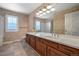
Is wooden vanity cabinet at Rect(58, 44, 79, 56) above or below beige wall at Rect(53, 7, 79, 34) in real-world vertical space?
below

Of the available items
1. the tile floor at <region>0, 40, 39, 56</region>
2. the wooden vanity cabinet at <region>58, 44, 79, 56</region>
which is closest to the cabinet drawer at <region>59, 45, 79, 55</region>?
the wooden vanity cabinet at <region>58, 44, 79, 56</region>

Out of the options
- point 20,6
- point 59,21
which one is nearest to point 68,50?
point 59,21

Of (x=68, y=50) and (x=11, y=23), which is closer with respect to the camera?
(x=68, y=50)

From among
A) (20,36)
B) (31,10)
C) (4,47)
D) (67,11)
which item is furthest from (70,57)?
(4,47)

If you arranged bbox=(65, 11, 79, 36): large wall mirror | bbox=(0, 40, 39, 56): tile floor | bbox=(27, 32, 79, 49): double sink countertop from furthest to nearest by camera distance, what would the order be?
1. bbox=(0, 40, 39, 56): tile floor
2. bbox=(65, 11, 79, 36): large wall mirror
3. bbox=(27, 32, 79, 49): double sink countertop

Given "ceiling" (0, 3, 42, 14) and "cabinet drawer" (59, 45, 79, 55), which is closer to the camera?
"cabinet drawer" (59, 45, 79, 55)

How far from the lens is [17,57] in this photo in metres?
1.49

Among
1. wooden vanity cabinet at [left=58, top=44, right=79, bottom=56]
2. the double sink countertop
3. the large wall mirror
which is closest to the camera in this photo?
wooden vanity cabinet at [left=58, top=44, right=79, bottom=56]

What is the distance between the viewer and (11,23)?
1.69m

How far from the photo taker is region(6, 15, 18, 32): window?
166 centimetres

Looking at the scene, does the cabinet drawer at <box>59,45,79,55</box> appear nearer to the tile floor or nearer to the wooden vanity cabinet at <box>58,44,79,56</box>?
the wooden vanity cabinet at <box>58,44,79,56</box>

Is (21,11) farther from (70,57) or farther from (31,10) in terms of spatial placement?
(70,57)

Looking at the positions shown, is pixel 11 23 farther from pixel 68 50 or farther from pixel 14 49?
pixel 68 50

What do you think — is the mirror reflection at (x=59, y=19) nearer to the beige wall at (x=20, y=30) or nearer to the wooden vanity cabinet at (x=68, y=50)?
the beige wall at (x=20, y=30)
